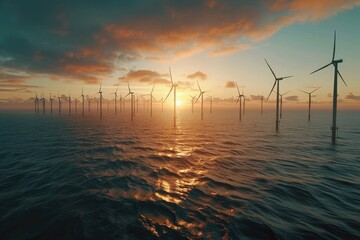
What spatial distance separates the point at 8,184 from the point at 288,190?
29879 mm

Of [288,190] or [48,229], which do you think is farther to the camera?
[288,190]

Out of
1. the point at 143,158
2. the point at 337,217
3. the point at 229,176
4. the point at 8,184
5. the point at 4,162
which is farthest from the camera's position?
the point at 143,158

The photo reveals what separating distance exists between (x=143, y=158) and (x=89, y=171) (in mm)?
9913

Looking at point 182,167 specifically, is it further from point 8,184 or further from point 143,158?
point 8,184

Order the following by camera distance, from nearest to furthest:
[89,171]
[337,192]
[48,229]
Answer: [48,229] → [337,192] → [89,171]

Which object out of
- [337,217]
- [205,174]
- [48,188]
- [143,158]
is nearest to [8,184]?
[48,188]

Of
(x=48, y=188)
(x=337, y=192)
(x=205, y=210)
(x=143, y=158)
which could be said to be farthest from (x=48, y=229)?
(x=337, y=192)

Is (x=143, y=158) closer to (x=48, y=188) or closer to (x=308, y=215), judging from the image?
(x=48, y=188)

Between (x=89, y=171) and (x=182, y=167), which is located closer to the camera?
(x=89, y=171)

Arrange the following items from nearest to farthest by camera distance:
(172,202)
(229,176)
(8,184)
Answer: (172,202) < (8,184) < (229,176)

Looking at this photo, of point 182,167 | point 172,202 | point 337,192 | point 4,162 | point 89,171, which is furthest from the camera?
point 4,162

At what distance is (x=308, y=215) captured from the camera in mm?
13953

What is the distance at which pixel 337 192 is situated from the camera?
60.2 feet

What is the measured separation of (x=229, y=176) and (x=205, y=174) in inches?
120
